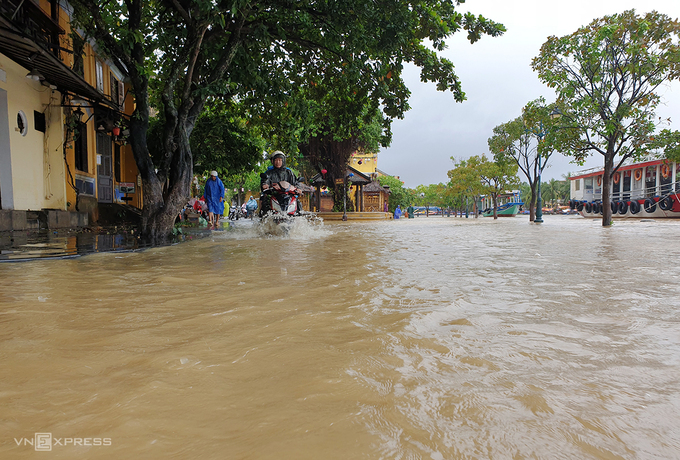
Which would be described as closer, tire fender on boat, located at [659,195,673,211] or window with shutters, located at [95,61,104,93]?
window with shutters, located at [95,61,104,93]

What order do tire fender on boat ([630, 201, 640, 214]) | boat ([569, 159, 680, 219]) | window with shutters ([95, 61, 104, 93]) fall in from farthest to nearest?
tire fender on boat ([630, 201, 640, 214]) < boat ([569, 159, 680, 219]) < window with shutters ([95, 61, 104, 93])

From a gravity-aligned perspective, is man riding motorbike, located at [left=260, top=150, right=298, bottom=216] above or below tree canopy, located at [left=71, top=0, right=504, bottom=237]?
below

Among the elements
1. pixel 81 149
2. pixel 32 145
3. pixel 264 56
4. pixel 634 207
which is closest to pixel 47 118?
pixel 32 145

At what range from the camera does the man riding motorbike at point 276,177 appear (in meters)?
9.38

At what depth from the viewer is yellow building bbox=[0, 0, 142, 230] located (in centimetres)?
877

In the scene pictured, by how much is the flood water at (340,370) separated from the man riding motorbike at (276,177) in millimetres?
6087

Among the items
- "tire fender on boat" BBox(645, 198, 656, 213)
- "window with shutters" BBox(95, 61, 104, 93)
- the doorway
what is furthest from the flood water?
"tire fender on boat" BBox(645, 198, 656, 213)

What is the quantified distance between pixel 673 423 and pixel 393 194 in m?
51.5

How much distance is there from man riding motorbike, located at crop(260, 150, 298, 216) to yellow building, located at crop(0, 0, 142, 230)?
4.84 metres

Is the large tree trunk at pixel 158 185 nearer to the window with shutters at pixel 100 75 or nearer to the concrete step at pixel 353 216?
the window with shutters at pixel 100 75

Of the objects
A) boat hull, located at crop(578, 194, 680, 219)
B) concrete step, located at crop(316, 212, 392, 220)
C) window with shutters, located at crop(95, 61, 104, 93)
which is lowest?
concrete step, located at crop(316, 212, 392, 220)

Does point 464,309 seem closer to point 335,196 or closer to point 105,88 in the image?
point 105,88
